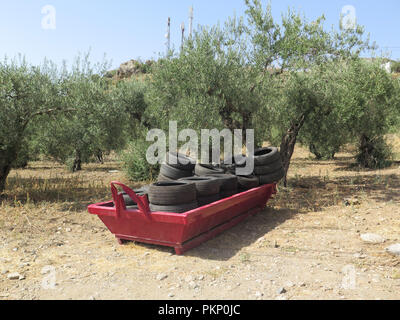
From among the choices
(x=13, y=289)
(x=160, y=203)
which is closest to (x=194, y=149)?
(x=160, y=203)

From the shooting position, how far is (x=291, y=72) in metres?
10.5

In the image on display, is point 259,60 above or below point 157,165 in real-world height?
above

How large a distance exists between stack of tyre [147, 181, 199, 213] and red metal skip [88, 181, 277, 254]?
0.74 feet

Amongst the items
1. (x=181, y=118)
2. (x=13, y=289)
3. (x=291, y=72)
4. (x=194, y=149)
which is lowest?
(x=13, y=289)

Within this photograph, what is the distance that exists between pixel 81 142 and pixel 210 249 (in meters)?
11.1

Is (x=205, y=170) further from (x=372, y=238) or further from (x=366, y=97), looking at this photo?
(x=366, y=97)

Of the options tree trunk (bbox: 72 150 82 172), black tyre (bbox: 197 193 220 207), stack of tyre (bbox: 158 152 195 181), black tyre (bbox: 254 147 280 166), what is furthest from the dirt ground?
tree trunk (bbox: 72 150 82 172)

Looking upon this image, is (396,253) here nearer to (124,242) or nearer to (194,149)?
(124,242)

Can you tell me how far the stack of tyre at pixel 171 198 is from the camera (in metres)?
5.48

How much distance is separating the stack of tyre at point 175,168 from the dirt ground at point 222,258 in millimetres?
1665

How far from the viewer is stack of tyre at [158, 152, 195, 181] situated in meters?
7.71

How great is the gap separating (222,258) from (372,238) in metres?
2.60

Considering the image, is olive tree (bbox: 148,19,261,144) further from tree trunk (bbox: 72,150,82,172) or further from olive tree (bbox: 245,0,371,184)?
tree trunk (bbox: 72,150,82,172)

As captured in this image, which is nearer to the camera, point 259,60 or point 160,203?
point 160,203
